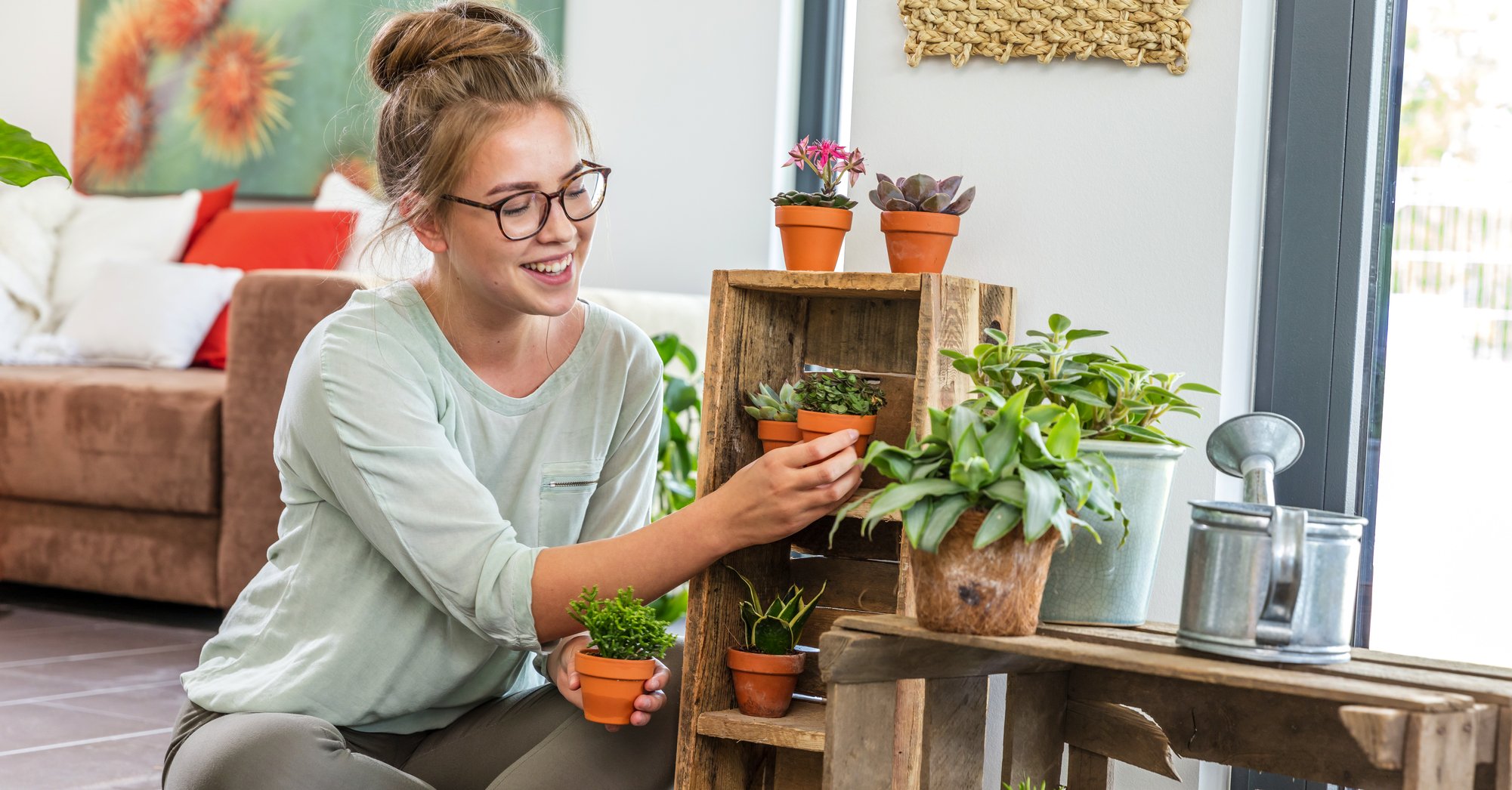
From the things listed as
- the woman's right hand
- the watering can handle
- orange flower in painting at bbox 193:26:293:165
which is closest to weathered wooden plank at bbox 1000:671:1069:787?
the woman's right hand

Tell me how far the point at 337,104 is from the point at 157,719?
7.52 feet

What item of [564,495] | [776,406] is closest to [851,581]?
[776,406]

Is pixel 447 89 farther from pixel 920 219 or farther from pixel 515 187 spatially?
pixel 920 219

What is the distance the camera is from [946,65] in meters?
1.66

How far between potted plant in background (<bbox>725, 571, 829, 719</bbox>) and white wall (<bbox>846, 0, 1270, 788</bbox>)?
0.43m

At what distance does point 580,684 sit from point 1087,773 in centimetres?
53

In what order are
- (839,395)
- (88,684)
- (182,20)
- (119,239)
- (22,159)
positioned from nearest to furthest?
(22,159) < (839,395) < (88,684) < (119,239) < (182,20)

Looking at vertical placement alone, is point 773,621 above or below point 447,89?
below

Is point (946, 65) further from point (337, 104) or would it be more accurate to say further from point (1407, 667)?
point (337, 104)

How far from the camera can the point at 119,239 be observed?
4.06m

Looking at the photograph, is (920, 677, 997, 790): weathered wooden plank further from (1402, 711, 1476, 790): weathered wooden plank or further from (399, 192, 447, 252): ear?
(399, 192, 447, 252): ear

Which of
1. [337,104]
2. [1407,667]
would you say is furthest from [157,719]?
[337,104]

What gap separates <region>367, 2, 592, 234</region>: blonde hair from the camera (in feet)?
4.75

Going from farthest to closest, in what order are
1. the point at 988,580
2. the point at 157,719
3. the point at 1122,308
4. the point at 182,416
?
the point at 182,416 < the point at 157,719 < the point at 1122,308 < the point at 988,580
